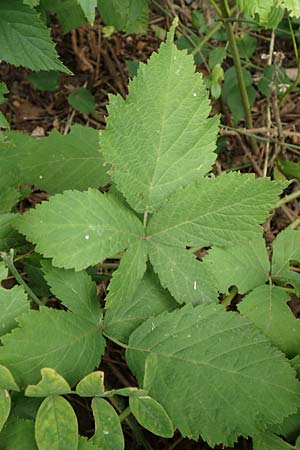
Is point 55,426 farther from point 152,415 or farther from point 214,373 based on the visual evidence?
point 214,373

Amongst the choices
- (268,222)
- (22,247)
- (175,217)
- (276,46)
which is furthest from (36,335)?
(276,46)

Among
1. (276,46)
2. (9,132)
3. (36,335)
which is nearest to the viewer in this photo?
(36,335)

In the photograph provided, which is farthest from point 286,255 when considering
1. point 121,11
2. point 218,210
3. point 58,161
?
point 121,11

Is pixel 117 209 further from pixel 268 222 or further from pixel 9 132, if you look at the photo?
pixel 268 222

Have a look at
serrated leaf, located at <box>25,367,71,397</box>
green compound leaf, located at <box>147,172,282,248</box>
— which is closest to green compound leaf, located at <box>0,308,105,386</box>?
serrated leaf, located at <box>25,367,71,397</box>

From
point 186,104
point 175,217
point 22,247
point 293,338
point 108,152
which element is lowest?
point 293,338

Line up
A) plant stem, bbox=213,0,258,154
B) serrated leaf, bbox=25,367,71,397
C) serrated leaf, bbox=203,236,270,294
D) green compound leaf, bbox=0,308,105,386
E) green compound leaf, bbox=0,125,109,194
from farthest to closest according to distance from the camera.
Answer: plant stem, bbox=213,0,258,154, green compound leaf, bbox=0,125,109,194, serrated leaf, bbox=203,236,270,294, green compound leaf, bbox=0,308,105,386, serrated leaf, bbox=25,367,71,397

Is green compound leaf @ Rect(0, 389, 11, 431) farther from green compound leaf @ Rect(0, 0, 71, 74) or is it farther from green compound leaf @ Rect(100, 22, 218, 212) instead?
green compound leaf @ Rect(0, 0, 71, 74)
